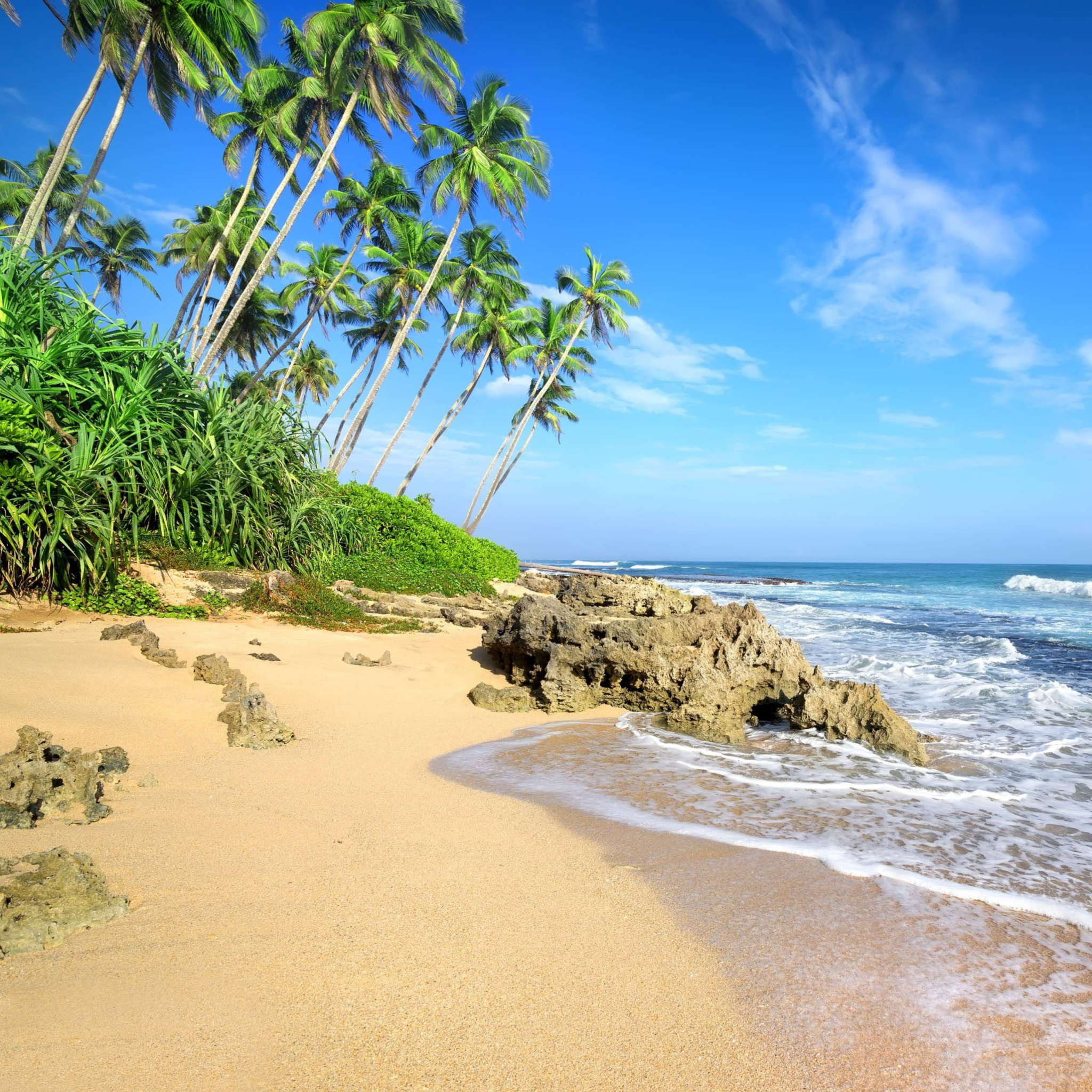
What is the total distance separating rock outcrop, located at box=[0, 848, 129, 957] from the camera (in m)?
1.85

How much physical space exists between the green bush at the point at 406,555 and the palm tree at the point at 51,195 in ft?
76.1

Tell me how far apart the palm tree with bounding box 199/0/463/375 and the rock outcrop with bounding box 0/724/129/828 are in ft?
59.5

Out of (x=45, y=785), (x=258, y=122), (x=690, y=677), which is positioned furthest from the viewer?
(x=258, y=122)

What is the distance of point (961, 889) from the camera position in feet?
9.18

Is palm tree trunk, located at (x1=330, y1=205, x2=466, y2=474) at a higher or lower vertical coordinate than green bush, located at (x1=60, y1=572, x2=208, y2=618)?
higher

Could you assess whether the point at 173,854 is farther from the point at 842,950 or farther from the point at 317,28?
the point at 317,28

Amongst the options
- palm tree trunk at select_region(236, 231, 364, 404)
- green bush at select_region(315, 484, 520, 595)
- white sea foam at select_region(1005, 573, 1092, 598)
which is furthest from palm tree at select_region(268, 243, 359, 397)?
white sea foam at select_region(1005, 573, 1092, 598)

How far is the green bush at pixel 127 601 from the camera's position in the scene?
252 inches

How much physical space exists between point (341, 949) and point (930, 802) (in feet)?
12.0

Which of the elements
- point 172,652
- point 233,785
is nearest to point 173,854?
point 233,785

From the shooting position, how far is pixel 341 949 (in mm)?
2031

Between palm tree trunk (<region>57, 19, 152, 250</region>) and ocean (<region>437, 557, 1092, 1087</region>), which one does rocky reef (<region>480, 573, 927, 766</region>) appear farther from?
Result: palm tree trunk (<region>57, 19, 152, 250</region>)

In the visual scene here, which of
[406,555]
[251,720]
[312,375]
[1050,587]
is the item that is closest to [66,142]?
[406,555]

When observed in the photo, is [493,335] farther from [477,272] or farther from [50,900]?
[50,900]
